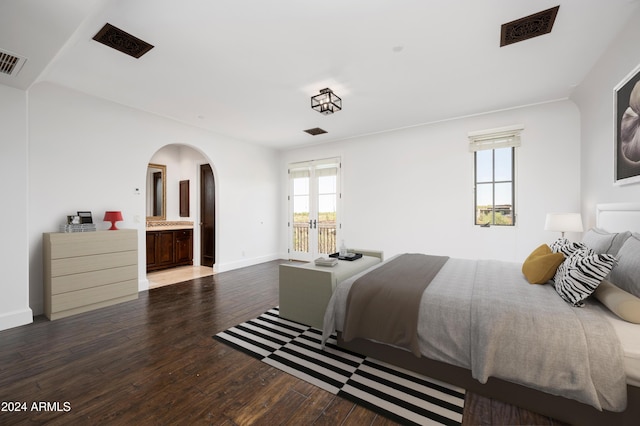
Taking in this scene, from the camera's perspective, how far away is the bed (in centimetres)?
146

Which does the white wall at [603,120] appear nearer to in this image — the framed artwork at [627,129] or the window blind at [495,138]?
the framed artwork at [627,129]

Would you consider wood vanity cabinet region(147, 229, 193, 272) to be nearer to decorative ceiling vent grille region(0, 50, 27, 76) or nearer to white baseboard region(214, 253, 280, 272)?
white baseboard region(214, 253, 280, 272)

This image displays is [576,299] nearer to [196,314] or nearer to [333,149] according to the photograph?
[196,314]

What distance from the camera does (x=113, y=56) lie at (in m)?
2.78

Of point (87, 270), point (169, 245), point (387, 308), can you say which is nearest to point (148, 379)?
point (387, 308)

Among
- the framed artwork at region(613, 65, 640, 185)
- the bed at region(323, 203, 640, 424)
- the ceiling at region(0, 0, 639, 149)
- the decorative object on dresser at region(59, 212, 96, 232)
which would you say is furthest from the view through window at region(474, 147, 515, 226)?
the decorative object on dresser at region(59, 212, 96, 232)

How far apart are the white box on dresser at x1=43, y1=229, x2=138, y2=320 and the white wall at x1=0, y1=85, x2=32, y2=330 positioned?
0.21 metres

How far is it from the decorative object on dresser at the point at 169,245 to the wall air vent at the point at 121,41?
12.0ft

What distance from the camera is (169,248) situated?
584cm

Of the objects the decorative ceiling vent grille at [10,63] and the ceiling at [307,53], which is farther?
the decorative ceiling vent grille at [10,63]

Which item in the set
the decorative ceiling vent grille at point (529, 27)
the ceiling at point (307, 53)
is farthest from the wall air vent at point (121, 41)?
the decorative ceiling vent grille at point (529, 27)

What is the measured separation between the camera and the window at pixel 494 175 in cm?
430

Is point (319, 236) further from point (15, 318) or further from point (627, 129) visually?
point (627, 129)

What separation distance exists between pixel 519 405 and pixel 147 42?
13.8ft
